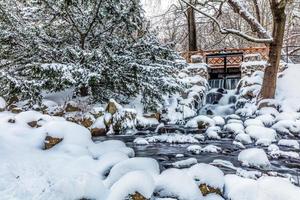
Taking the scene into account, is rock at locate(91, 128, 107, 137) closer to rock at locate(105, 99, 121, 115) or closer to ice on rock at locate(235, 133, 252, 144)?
rock at locate(105, 99, 121, 115)

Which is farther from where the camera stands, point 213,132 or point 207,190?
point 213,132

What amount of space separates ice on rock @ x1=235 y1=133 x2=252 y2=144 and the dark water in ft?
0.50

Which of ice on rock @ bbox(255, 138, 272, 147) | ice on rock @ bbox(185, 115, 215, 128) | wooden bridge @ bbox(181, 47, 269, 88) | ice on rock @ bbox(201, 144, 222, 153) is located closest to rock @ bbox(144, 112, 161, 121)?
ice on rock @ bbox(185, 115, 215, 128)

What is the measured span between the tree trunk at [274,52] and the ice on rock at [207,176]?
18.0 feet

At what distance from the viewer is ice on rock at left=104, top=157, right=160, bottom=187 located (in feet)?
12.5

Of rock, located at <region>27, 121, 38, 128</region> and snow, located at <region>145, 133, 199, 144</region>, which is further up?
rock, located at <region>27, 121, 38, 128</region>

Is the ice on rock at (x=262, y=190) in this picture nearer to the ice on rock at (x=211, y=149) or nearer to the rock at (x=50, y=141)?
the ice on rock at (x=211, y=149)

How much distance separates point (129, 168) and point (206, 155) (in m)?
1.75

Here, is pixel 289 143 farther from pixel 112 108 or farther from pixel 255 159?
pixel 112 108

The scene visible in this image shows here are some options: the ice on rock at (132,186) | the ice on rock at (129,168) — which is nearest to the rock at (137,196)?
the ice on rock at (132,186)

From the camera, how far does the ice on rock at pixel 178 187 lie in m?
3.44

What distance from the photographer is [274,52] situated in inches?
327

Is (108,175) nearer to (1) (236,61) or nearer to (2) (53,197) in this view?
(2) (53,197)

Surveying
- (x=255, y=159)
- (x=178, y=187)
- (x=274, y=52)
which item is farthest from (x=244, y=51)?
(x=178, y=187)
